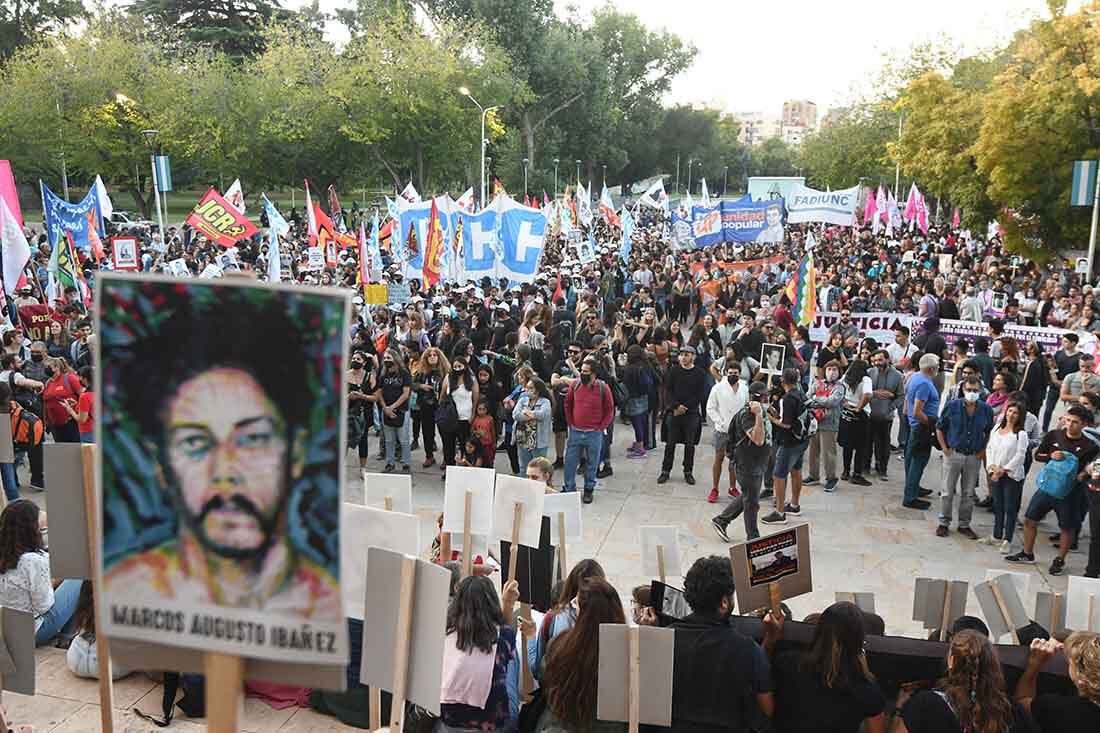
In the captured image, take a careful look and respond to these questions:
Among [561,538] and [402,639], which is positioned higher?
[402,639]

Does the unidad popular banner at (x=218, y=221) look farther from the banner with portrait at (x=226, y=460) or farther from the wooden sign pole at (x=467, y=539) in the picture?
the banner with portrait at (x=226, y=460)

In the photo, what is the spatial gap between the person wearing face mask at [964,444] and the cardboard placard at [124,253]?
595 inches

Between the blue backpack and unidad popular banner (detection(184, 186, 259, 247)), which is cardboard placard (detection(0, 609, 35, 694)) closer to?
the blue backpack

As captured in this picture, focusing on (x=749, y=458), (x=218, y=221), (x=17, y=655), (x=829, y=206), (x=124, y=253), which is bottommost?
(x=749, y=458)

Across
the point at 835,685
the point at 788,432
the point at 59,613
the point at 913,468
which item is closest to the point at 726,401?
the point at 788,432

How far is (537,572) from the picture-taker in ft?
21.1

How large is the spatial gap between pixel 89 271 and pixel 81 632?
17.7 meters

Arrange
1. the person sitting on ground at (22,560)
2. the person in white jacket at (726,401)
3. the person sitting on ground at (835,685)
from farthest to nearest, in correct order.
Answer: the person in white jacket at (726,401) < the person sitting on ground at (22,560) < the person sitting on ground at (835,685)

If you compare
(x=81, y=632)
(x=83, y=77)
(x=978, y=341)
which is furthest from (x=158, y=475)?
(x=83, y=77)

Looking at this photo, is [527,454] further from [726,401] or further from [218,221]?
[218,221]

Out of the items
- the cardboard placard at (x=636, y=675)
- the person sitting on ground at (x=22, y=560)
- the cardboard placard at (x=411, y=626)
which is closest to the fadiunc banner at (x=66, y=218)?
the person sitting on ground at (x=22, y=560)

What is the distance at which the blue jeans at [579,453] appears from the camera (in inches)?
415

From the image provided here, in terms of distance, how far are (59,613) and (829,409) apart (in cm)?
Answer: 817

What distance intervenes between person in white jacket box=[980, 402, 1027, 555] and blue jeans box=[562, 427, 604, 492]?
13.6 feet
